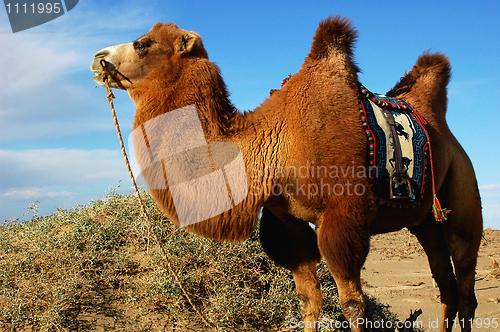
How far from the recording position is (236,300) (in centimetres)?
407

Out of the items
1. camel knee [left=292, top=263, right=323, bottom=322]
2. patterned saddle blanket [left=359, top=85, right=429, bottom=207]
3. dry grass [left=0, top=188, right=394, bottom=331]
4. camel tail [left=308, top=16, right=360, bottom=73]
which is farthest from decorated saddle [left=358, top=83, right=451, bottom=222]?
dry grass [left=0, top=188, right=394, bottom=331]

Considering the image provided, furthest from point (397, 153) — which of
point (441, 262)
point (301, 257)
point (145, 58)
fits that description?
point (145, 58)

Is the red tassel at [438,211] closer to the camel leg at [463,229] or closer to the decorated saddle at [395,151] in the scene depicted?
the decorated saddle at [395,151]

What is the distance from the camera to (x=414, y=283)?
28.6ft

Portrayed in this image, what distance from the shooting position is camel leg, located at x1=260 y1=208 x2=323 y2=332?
350 cm

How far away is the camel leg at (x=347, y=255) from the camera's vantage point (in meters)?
2.84

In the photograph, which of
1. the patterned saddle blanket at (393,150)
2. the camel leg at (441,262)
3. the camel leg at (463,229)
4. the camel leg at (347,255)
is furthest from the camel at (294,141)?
the camel leg at (441,262)

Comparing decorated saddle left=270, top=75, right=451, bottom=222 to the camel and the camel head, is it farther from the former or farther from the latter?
the camel head

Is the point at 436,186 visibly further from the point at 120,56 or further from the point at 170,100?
the point at 120,56

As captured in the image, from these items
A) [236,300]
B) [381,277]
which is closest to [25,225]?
[236,300]

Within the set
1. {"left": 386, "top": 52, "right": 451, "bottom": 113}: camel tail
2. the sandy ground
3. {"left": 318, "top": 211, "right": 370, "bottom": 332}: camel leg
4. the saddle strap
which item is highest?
{"left": 386, "top": 52, "right": 451, "bottom": 113}: camel tail

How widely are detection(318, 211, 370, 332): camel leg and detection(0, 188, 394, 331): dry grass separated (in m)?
1.25

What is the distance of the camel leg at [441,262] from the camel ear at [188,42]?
3140mm

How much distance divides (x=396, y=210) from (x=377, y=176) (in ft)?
1.37
